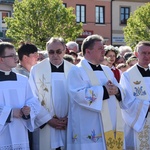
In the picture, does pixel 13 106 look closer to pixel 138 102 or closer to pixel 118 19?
pixel 138 102

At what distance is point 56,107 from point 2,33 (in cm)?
2841

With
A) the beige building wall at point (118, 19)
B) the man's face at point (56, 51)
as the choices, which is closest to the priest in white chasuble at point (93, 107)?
the man's face at point (56, 51)

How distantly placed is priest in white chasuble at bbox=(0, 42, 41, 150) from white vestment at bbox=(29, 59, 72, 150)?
0.50 metres

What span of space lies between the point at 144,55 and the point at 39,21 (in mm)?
22216

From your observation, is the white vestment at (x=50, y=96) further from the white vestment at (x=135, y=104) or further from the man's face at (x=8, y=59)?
the white vestment at (x=135, y=104)

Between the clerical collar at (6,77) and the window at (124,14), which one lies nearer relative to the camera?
the clerical collar at (6,77)

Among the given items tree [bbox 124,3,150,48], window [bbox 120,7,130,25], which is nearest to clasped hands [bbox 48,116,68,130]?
tree [bbox 124,3,150,48]

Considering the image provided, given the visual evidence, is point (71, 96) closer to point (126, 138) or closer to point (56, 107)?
point (56, 107)

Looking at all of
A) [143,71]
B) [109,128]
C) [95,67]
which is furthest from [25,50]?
[143,71]

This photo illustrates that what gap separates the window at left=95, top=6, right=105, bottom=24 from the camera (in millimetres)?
38625

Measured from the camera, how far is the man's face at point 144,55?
6258 millimetres

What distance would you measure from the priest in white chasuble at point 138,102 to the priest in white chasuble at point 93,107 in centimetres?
44

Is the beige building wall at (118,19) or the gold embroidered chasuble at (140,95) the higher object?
the beige building wall at (118,19)

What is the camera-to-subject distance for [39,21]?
28000mm
